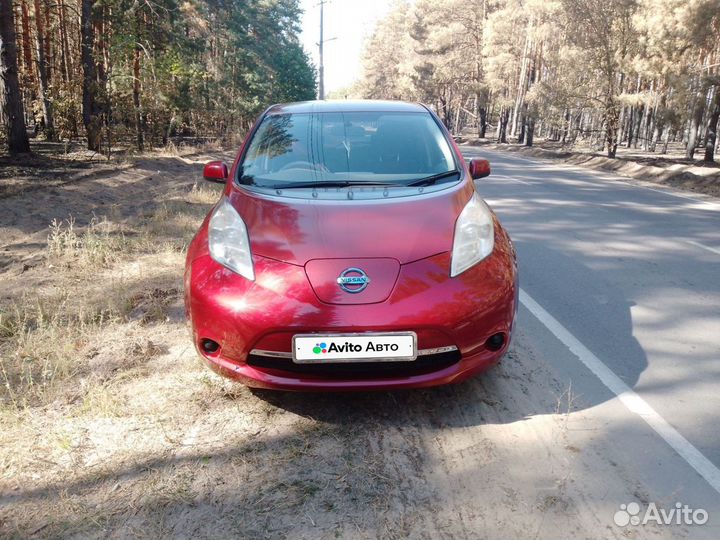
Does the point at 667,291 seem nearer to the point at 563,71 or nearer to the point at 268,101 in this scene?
the point at 563,71

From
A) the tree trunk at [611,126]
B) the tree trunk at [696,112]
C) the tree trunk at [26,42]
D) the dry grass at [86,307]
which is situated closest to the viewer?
the dry grass at [86,307]

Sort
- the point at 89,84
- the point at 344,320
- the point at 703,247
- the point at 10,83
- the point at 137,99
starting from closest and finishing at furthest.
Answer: the point at 344,320, the point at 703,247, the point at 10,83, the point at 89,84, the point at 137,99

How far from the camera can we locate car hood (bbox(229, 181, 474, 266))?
2887 mm

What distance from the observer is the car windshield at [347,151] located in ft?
12.3

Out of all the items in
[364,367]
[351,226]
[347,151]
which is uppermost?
[347,151]

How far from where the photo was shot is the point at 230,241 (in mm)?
3131

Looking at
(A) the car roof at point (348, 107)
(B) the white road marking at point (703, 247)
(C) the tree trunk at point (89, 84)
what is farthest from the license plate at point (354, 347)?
(C) the tree trunk at point (89, 84)

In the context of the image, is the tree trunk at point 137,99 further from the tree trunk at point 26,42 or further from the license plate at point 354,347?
the license plate at point 354,347

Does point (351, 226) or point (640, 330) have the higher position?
point (351, 226)

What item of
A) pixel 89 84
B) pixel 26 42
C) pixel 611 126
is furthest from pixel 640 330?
pixel 26 42

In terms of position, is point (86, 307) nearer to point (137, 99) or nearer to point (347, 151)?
point (347, 151)

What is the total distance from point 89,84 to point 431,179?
49.2 ft

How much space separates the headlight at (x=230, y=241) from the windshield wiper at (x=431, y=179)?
1113mm

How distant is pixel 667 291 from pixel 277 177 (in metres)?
3.84
